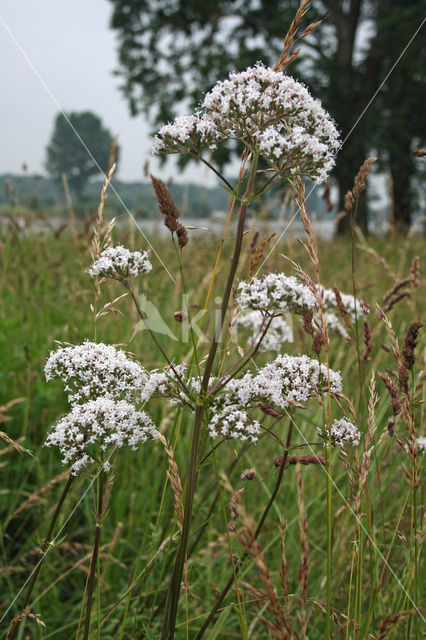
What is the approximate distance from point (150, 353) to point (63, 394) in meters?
0.92

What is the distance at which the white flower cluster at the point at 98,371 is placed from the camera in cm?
165

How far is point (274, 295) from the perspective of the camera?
1.55m

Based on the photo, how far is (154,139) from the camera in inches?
69.5

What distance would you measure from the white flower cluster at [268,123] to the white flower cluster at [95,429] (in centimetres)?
89

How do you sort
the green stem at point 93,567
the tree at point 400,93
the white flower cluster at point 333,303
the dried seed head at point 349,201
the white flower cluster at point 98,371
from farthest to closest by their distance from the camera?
the tree at point 400,93 → the white flower cluster at point 333,303 → the dried seed head at point 349,201 → the white flower cluster at point 98,371 → the green stem at point 93,567

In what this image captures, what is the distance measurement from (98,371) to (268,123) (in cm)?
97

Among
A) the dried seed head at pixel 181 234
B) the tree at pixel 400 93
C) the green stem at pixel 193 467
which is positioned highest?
the tree at pixel 400 93

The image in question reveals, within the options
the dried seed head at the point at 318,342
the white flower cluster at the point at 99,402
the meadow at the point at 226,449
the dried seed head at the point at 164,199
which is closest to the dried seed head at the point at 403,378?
the meadow at the point at 226,449

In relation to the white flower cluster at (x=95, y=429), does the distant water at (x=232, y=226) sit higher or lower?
higher

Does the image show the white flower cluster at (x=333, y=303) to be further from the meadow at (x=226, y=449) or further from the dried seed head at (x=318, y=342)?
the dried seed head at (x=318, y=342)

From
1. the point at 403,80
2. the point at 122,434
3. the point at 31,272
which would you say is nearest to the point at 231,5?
the point at 403,80

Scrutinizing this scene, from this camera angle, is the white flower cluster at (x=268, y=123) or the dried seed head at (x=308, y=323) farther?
the dried seed head at (x=308, y=323)

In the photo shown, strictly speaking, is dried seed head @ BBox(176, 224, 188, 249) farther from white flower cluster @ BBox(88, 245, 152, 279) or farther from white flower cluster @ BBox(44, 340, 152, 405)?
white flower cluster @ BBox(44, 340, 152, 405)

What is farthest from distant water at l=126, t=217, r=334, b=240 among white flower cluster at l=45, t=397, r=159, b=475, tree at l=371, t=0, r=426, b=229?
tree at l=371, t=0, r=426, b=229
